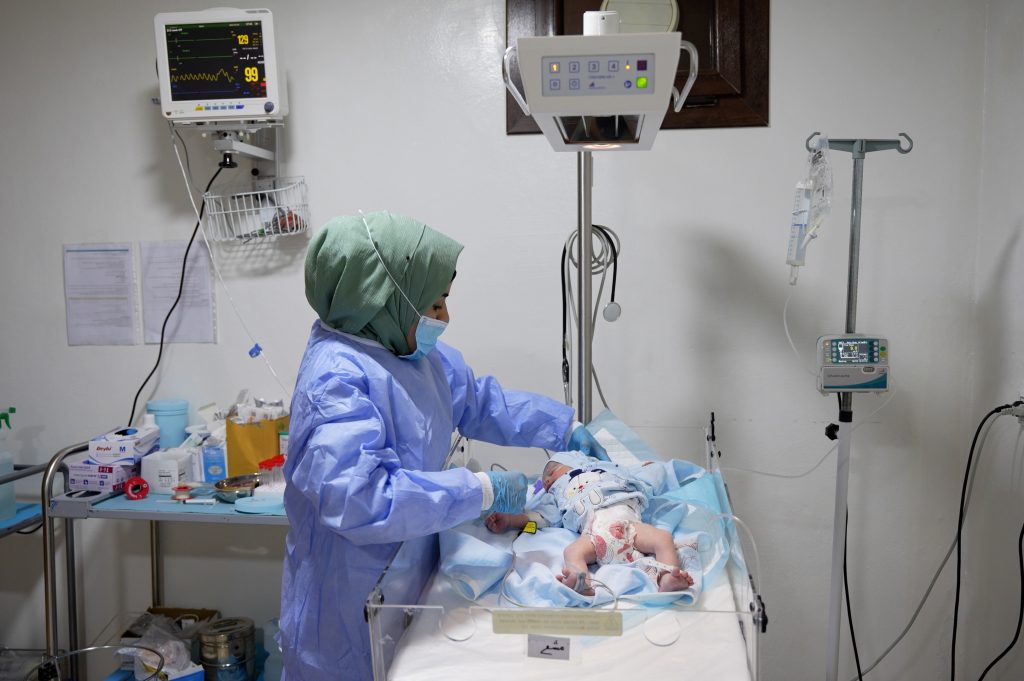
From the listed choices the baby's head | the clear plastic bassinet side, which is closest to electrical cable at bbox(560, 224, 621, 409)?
the baby's head

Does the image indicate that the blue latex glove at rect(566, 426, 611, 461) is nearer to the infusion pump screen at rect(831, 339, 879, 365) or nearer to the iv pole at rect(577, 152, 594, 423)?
the iv pole at rect(577, 152, 594, 423)

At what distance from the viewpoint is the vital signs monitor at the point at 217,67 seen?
89.8 inches

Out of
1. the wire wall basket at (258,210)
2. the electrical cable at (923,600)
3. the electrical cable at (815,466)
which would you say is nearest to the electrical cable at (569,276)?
the electrical cable at (815,466)

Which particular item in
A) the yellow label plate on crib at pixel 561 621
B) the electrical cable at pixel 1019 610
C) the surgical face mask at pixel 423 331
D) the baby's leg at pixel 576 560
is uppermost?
the surgical face mask at pixel 423 331

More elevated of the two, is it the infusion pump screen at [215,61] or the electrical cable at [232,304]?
the infusion pump screen at [215,61]

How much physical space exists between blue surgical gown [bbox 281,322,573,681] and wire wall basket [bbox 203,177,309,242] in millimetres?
967

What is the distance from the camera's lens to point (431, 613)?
134cm

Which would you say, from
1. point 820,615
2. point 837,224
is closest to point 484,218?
point 837,224

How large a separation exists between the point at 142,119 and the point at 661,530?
2.19m

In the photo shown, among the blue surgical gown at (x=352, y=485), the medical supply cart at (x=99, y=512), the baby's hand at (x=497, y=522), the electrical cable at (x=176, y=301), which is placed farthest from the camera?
the electrical cable at (x=176, y=301)

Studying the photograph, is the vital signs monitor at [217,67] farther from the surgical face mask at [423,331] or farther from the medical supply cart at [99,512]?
the medical supply cart at [99,512]

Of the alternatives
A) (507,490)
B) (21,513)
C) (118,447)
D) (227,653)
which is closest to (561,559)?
(507,490)

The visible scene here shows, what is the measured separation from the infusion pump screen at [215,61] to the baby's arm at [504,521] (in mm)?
1459

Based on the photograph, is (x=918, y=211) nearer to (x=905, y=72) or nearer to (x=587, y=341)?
(x=905, y=72)
